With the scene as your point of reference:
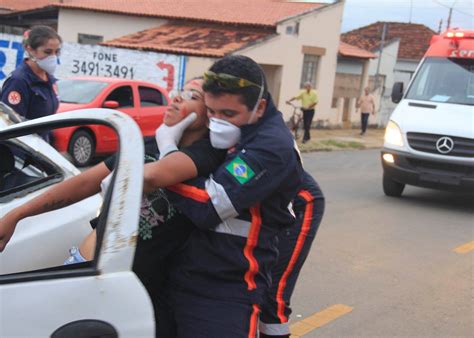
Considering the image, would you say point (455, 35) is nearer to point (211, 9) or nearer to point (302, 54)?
point (302, 54)

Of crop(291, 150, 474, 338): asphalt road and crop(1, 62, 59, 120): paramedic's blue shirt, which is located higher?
crop(1, 62, 59, 120): paramedic's blue shirt

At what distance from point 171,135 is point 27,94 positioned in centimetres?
277

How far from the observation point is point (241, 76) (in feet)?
7.13

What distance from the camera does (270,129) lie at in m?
2.21

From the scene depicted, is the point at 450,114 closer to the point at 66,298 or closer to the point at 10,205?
the point at 10,205

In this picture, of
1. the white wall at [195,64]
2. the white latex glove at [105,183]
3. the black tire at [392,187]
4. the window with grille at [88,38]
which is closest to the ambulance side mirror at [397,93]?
the black tire at [392,187]

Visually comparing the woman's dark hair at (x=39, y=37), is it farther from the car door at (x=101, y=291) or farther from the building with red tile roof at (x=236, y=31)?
the building with red tile roof at (x=236, y=31)

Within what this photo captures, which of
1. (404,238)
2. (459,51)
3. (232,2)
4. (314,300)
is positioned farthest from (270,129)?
(232,2)

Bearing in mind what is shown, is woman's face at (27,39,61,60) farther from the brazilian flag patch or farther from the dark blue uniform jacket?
the brazilian flag patch

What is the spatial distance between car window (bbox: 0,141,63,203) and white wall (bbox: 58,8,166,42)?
69.0ft

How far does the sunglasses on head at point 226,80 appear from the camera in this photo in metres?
2.16

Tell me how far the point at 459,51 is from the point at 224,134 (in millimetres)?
8187

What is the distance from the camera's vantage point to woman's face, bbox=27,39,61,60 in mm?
4758

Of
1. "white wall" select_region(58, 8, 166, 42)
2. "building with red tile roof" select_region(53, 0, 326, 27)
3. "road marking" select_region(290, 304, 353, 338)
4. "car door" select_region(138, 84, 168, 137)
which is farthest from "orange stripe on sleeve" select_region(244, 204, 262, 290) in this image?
"white wall" select_region(58, 8, 166, 42)
